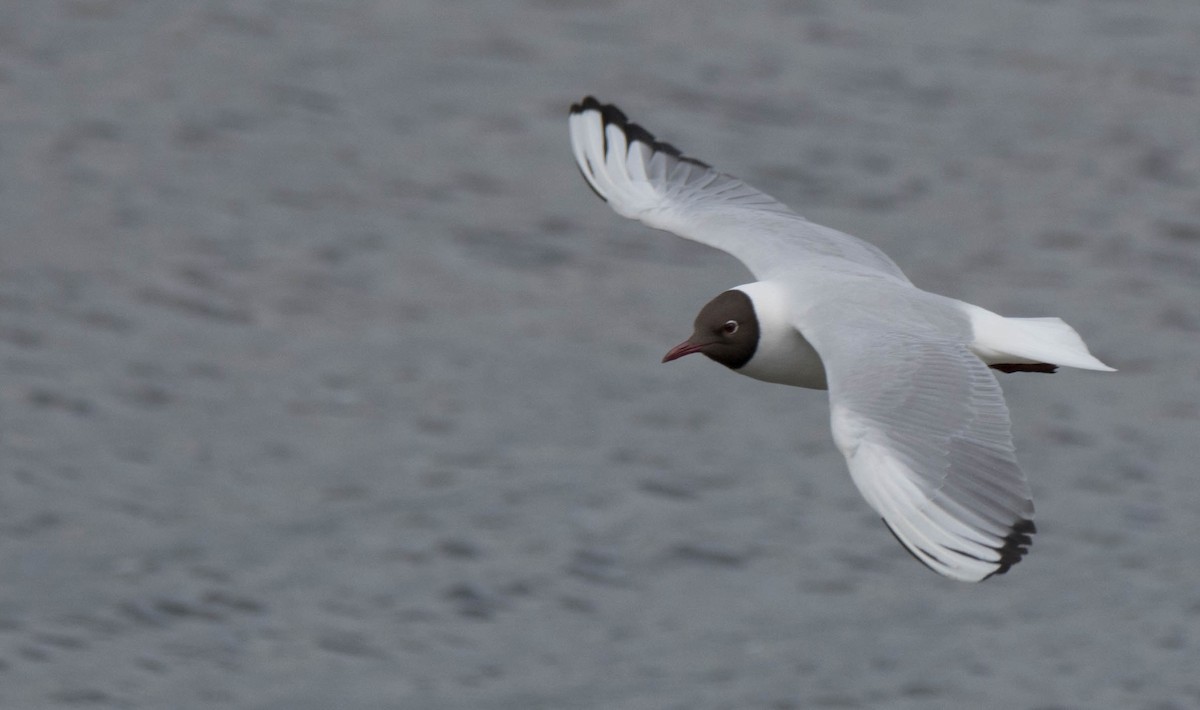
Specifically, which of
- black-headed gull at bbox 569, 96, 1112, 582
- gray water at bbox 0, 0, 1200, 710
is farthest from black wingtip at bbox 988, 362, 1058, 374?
gray water at bbox 0, 0, 1200, 710

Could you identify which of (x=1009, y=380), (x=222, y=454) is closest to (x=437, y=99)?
(x=222, y=454)

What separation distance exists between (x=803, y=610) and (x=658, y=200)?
580cm

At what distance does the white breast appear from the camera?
8133 mm

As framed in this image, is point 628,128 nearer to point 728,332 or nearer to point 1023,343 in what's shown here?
point 728,332

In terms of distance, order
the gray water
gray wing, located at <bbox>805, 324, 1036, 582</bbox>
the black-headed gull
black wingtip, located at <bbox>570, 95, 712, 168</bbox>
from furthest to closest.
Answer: the gray water → black wingtip, located at <bbox>570, 95, 712, 168</bbox> → the black-headed gull → gray wing, located at <bbox>805, 324, 1036, 582</bbox>

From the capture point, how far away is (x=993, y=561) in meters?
6.49

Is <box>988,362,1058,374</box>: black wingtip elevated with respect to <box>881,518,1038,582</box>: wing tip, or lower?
elevated

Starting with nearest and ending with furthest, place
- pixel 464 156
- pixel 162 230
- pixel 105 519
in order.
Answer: pixel 105 519
pixel 162 230
pixel 464 156

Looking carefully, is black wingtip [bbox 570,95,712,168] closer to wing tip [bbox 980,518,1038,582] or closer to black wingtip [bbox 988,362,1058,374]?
black wingtip [bbox 988,362,1058,374]

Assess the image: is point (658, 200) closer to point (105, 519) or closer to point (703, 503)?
point (703, 503)

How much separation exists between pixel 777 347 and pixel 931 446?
1213 mm

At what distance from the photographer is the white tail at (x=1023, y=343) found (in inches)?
313

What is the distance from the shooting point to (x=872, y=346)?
757 centimetres

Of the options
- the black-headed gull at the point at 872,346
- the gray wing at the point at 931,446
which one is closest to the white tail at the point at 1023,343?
the black-headed gull at the point at 872,346
